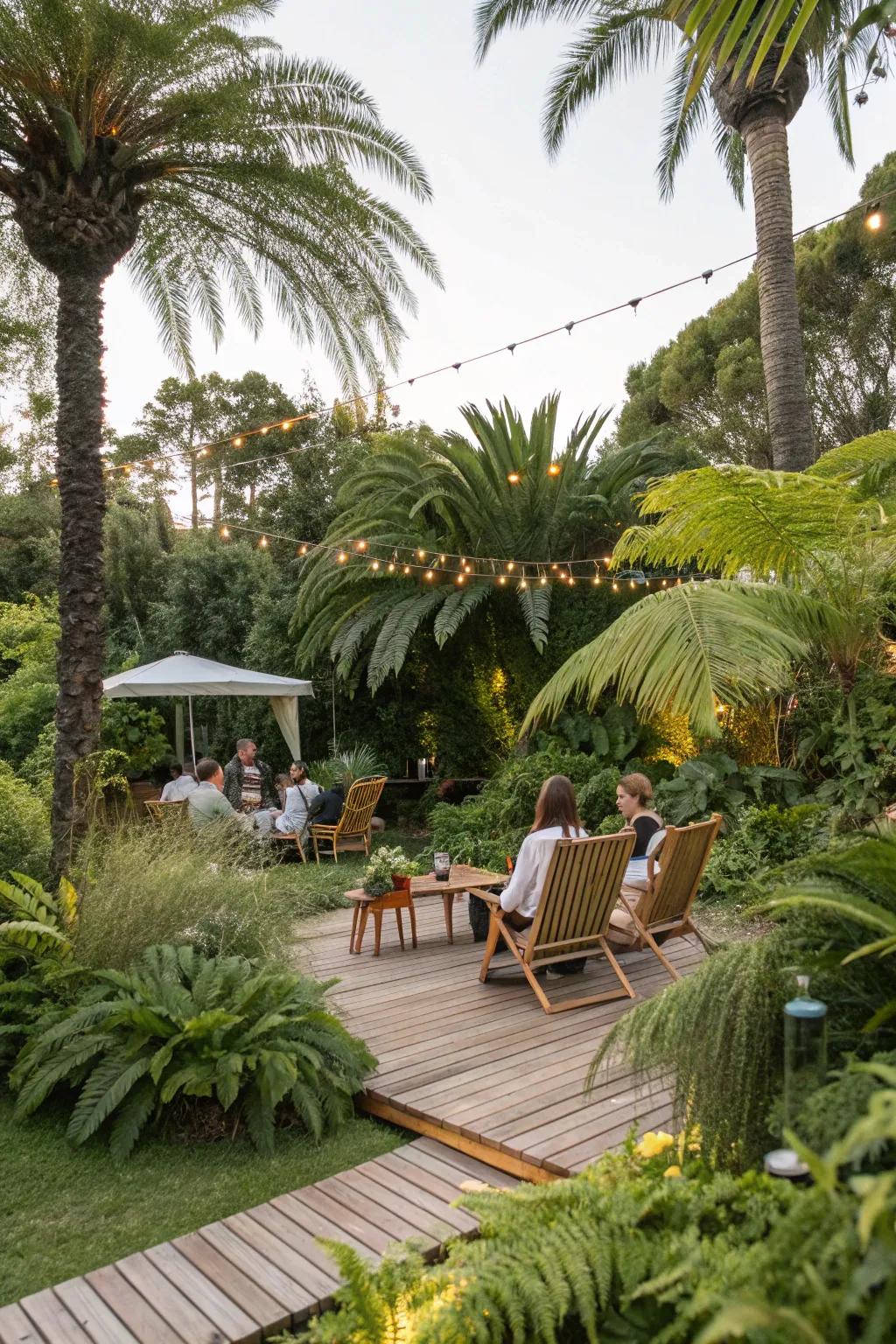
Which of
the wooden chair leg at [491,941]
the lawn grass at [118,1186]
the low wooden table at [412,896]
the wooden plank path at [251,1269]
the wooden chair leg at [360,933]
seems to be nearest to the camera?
the wooden plank path at [251,1269]

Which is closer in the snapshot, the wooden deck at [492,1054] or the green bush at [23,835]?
the wooden deck at [492,1054]

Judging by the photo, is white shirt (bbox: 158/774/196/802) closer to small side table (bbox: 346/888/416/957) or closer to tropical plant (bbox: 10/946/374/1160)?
small side table (bbox: 346/888/416/957)

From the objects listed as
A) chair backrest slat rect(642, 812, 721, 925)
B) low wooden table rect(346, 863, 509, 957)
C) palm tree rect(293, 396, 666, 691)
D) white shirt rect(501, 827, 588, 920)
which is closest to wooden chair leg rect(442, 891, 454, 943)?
low wooden table rect(346, 863, 509, 957)

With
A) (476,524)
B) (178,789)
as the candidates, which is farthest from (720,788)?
(476,524)

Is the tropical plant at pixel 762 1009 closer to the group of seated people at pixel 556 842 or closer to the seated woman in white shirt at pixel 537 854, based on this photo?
Answer: the group of seated people at pixel 556 842

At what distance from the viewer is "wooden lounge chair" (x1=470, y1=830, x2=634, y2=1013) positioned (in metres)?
4.54

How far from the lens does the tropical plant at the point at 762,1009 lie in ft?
7.37

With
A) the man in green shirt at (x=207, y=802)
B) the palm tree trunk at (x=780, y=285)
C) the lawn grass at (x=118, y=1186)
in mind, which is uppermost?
the palm tree trunk at (x=780, y=285)

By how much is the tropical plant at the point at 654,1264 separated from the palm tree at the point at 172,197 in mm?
4224

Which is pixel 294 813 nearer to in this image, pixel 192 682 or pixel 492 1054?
pixel 192 682

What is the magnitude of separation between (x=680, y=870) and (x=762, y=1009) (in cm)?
272

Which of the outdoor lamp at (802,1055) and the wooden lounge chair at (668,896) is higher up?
the outdoor lamp at (802,1055)

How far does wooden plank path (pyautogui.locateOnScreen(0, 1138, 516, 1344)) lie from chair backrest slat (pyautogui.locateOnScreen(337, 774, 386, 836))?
21.6 feet

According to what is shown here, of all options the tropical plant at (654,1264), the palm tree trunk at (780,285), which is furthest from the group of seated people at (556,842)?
the palm tree trunk at (780,285)
